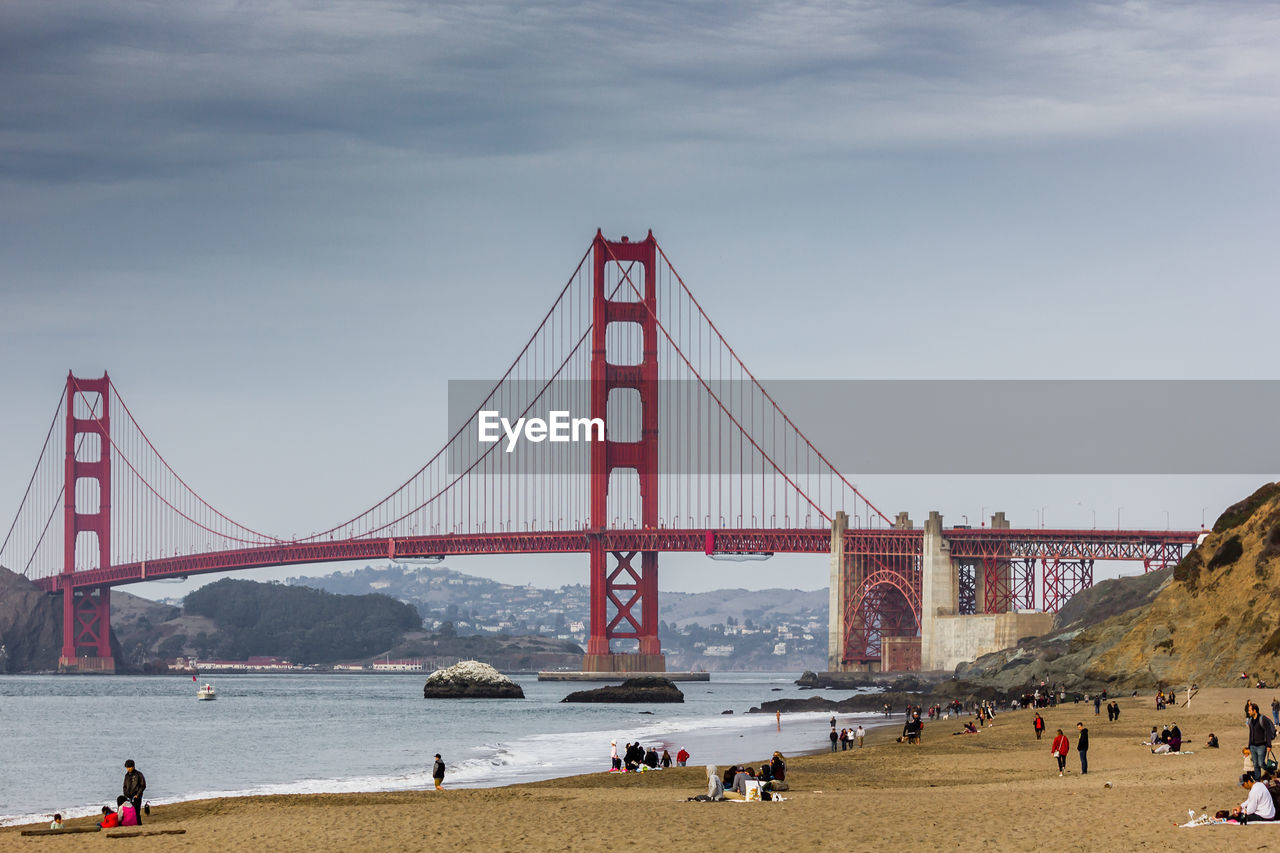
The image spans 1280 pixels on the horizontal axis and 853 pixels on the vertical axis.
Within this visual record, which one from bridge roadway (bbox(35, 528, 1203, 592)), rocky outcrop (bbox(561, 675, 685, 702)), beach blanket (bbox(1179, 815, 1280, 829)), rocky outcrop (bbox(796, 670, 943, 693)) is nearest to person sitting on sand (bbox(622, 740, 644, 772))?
beach blanket (bbox(1179, 815, 1280, 829))

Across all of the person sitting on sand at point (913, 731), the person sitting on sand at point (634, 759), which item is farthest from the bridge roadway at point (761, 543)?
the person sitting on sand at point (634, 759)

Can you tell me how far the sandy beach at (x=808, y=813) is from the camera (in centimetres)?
2278

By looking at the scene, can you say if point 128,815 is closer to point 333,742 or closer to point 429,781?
point 429,781

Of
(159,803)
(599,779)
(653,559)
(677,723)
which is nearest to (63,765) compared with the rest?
(159,803)

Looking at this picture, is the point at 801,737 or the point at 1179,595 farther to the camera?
the point at 1179,595

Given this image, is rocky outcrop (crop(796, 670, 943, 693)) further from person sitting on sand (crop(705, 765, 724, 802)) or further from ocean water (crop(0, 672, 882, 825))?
person sitting on sand (crop(705, 765, 724, 802))

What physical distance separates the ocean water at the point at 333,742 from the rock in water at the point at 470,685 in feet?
5.70

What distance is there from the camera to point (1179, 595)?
62.3 m

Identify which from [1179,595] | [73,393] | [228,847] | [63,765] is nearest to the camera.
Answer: [228,847]

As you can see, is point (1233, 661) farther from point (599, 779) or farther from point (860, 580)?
point (860, 580)

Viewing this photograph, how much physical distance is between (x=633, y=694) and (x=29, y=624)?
304 ft

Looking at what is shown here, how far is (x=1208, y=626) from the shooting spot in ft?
190

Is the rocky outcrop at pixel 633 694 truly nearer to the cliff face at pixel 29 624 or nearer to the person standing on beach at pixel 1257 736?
the person standing on beach at pixel 1257 736

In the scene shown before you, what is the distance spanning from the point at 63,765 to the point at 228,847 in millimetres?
30025
